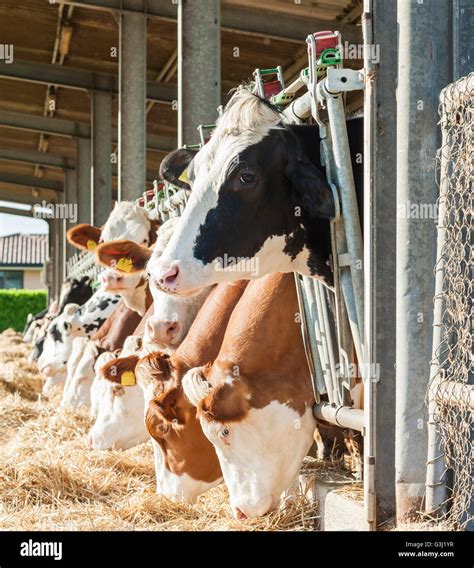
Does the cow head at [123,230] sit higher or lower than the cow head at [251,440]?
higher

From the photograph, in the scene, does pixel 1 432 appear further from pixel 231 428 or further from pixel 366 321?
pixel 366 321

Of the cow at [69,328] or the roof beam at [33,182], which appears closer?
the cow at [69,328]

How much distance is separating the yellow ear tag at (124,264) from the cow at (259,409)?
2.12 m

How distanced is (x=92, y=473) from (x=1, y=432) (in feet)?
9.21

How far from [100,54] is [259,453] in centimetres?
1476

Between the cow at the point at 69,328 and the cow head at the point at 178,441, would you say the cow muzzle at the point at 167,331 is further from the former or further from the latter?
the cow at the point at 69,328

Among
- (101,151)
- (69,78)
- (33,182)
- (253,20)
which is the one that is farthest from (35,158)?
(253,20)

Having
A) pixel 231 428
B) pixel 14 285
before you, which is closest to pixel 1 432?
pixel 231 428

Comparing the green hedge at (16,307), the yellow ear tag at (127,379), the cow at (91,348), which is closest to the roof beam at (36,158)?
the green hedge at (16,307)

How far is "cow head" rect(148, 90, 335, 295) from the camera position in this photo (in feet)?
11.7

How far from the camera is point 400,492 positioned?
3.38 meters

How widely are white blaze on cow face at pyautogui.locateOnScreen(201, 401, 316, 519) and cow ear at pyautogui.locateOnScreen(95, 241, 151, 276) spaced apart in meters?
2.31

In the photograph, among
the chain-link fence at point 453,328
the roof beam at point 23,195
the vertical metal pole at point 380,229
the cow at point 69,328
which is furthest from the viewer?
the roof beam at point 23,195

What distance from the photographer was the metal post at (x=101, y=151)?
17.5 meters
